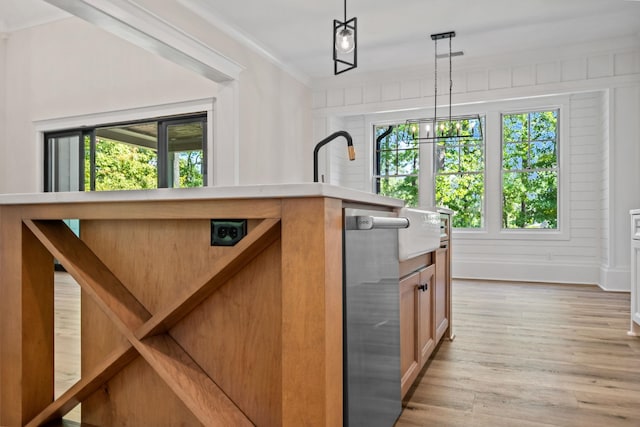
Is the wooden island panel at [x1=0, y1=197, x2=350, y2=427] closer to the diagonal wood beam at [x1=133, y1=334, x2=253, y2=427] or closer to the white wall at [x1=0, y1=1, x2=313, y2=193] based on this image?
the diagonal wood beam at [x1=133, y1=334, x2=253, y2=427]

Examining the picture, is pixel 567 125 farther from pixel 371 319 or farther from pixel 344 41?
pixel 371 319

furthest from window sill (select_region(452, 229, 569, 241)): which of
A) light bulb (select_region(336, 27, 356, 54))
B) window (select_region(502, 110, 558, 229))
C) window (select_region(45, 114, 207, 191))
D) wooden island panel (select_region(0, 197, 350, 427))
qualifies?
wooden island panel (select_region(0, 197, 350, 427))

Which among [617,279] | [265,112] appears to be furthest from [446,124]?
[617,279]

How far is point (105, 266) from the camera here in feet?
4.77

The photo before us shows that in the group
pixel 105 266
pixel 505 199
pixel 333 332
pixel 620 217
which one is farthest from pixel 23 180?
pixel 620 217

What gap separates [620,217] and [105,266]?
5.45 m

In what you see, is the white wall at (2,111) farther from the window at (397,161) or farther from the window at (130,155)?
the window at (397,161)

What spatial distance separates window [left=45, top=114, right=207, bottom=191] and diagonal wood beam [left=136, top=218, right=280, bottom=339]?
402 centimetres

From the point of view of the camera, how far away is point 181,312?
129 centimetres

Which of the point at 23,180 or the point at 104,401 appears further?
the point at 23,180

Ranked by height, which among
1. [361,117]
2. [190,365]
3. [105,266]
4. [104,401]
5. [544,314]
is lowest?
[544,314]

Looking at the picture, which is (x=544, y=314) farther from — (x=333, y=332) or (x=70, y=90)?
(x=70, y=90)

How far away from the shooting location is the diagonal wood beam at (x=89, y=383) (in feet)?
4.42

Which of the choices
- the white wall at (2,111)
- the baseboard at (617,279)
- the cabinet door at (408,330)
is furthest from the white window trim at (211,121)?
the baseboard at (617,279)
